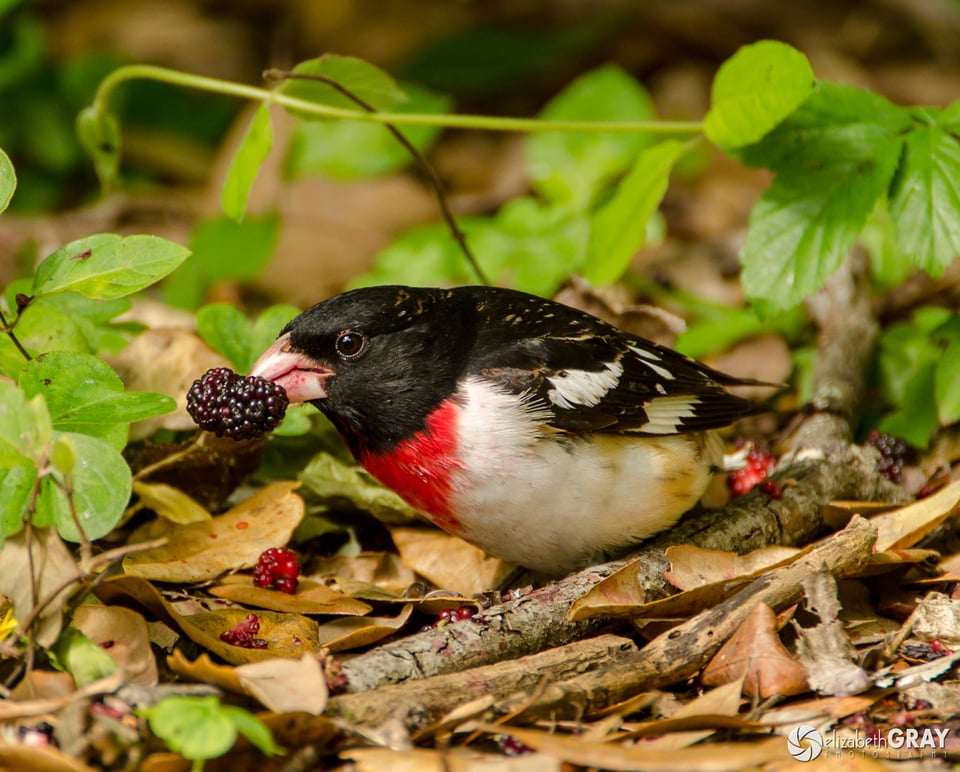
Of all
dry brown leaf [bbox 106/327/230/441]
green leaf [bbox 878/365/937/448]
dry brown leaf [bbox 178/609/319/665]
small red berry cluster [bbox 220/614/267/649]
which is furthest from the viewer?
green leaf [bbox 878/365/937/448]

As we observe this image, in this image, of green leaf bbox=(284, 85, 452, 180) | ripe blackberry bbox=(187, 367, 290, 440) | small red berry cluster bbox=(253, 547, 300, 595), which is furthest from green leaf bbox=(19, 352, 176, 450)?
green leaf bbox=(284, 85, 452, 180)

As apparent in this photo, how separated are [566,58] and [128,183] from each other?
10.4 feet

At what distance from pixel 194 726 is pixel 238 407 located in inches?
43.4

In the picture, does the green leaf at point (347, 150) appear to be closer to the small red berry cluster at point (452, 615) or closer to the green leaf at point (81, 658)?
the small red berry cluster at point (452, 615)

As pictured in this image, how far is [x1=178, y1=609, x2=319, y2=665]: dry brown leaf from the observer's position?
3006mm

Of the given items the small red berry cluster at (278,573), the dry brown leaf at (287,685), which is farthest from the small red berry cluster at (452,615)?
the dry brown leaf at (287,685)

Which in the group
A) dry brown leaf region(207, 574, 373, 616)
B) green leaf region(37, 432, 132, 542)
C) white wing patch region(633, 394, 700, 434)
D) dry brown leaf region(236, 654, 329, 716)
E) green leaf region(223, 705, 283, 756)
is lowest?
dry brown leaf region(207, 574, 373, 616)

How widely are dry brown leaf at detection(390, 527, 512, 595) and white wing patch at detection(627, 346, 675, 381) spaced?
32.7 inches

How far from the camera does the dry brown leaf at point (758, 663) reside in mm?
2814

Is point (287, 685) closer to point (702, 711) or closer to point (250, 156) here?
point (702, 711)

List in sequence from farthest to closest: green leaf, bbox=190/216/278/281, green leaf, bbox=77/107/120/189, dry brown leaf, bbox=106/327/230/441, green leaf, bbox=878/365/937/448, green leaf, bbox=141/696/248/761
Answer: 1. green leaf, bbox=190/216/278/281
2. green leaf, bbox=77/107/120/189
3. green leaf, bbox=878/365/937/448
4. dry brown leaf, bbox=106/327/230/441
5. green leaf, bbox=141/696/248/761

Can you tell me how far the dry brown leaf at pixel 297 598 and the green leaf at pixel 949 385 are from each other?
2.11 meters

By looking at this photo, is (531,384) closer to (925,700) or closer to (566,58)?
(925,700)

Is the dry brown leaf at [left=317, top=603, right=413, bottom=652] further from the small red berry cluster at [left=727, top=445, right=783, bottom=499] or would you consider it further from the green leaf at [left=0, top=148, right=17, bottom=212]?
the green leaf at [left=0, top=148, right=17, bottom=212]
